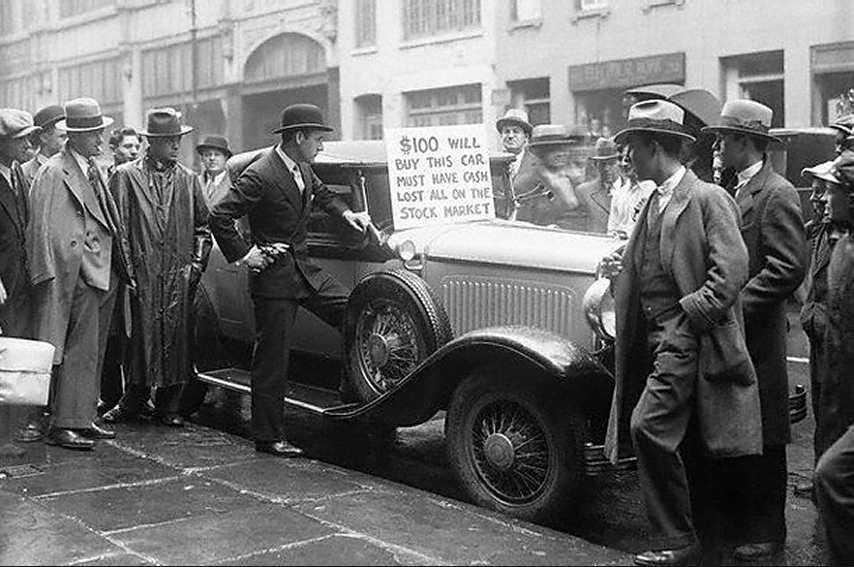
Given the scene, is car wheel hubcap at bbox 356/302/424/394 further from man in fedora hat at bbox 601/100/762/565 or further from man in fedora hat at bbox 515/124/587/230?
man in fedora hat at bbox 515/124/587/230

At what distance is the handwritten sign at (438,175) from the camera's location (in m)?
6.71

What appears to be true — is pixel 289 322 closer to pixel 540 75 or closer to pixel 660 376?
pixel 660 376

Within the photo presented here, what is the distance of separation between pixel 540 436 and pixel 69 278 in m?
3.04

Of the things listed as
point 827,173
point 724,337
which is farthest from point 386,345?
point 827,173

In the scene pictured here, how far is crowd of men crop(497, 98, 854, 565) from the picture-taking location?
4.67 metres

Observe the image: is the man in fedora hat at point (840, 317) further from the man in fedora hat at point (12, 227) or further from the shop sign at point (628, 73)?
the shop sign at point (628, 73)

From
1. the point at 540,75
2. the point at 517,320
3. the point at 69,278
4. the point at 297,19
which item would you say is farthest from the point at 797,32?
the point at 69,278

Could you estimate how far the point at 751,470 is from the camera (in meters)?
5.12

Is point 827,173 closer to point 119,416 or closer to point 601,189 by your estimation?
point 601,189

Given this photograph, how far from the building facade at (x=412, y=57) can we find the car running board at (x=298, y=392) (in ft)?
27.6

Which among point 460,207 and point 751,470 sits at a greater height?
point 460,207

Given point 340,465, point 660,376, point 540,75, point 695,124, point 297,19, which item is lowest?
point 340,465

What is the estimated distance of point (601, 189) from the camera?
9.70m

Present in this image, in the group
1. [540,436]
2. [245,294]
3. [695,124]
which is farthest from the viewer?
[245,294]
